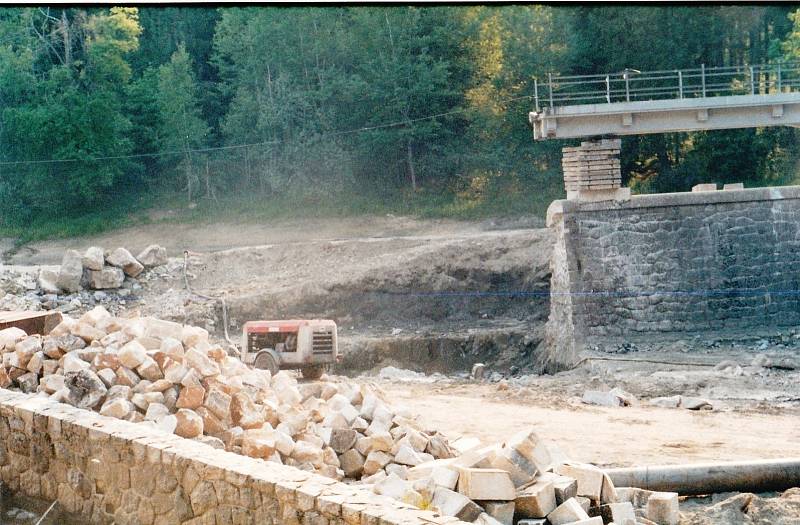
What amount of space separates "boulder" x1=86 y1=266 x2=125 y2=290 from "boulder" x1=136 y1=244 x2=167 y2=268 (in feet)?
3.93

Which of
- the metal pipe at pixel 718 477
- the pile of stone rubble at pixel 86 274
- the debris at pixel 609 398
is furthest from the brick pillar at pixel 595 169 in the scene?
the pile of stone rubble at pixel 86 274

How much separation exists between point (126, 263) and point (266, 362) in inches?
388

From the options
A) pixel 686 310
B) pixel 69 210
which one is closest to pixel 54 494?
pixel 686 310

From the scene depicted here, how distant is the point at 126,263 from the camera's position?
81.2 feet

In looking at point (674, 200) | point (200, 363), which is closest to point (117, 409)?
point (200, 363)

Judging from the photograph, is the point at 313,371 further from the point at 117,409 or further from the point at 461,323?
the point at 461,323

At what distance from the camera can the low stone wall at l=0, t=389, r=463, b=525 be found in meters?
6.48

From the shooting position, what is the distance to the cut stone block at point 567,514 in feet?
25.0

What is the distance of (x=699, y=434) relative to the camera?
1265 centimetres

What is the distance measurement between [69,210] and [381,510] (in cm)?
2505

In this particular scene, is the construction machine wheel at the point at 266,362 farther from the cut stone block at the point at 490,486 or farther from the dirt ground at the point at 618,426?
the cut stone block at the point at 490,486

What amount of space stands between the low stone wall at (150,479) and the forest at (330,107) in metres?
21.0

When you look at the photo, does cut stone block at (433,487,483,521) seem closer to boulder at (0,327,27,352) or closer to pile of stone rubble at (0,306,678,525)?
pile of stone rubble at (0,306,678,525)

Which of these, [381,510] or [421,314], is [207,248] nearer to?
[421,314]
